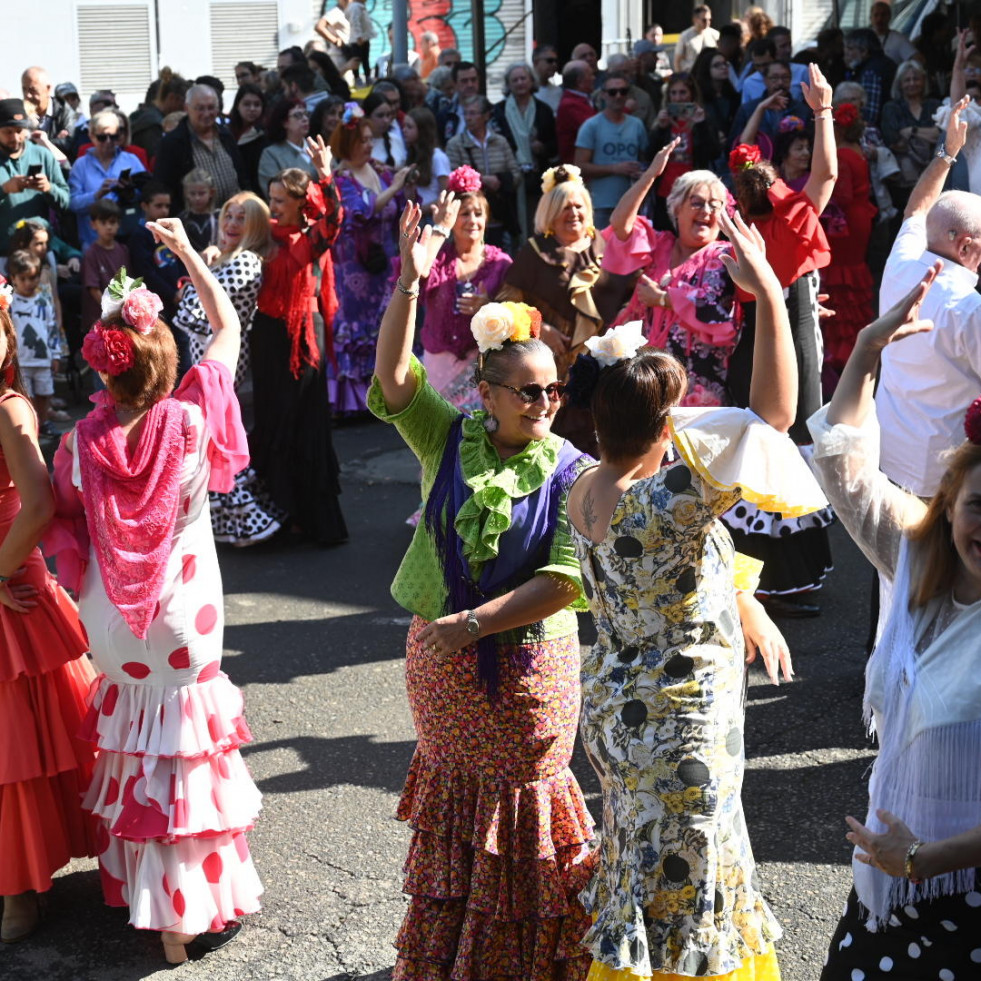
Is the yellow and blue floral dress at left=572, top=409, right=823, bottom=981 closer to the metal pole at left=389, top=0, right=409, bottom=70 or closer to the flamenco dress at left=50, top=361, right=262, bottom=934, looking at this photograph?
the flamenco dress at left=50, top=361, right=262, bottom=934

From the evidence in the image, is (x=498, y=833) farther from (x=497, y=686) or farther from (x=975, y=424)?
(x=975, y=424)

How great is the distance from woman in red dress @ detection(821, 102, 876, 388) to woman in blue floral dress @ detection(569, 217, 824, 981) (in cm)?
695

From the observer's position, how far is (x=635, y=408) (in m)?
3.00

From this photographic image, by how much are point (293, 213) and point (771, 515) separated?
308 cm

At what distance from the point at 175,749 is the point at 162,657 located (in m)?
0.26

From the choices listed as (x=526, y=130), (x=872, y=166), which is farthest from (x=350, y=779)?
(x=526, y=130)

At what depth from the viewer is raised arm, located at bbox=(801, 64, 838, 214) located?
5371mm

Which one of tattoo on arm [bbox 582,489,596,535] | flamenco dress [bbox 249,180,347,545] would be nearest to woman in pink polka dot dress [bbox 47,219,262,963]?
tattoo on arm [bbox 582,489,596,535]

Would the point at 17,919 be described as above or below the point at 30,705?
below

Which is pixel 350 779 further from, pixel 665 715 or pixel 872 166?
pixel 872 166

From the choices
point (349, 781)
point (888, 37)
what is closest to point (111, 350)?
point (349, 781)

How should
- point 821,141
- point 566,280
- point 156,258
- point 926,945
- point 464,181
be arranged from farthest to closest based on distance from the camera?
1. point 156,258
2. point 464,181
3. point 566,280
4. point 821,141
5. point 926,945

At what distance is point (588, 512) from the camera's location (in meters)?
3.08

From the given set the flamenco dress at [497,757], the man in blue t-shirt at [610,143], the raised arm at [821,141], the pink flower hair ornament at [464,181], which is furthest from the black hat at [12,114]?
the flamenco dress at [497,757]
